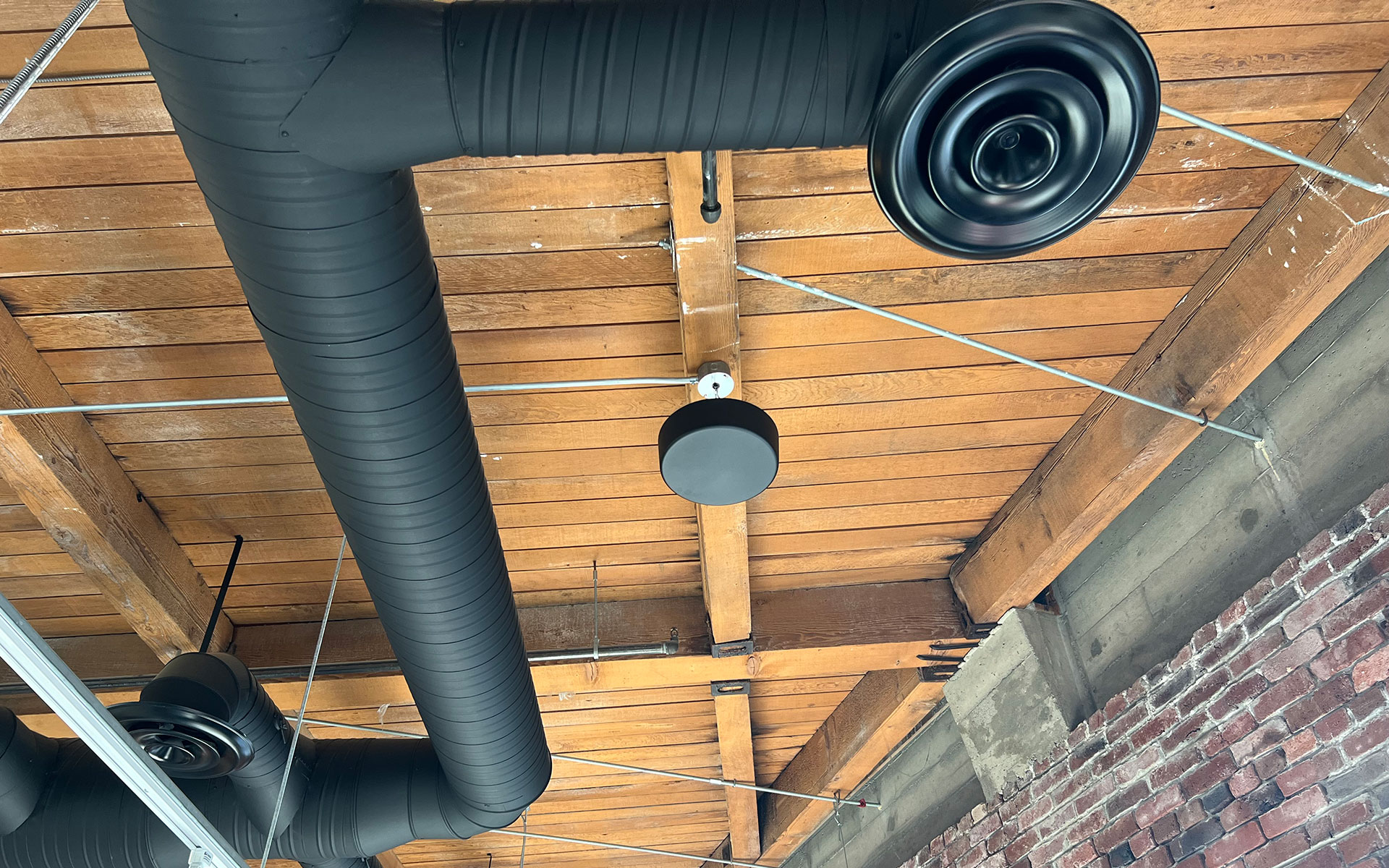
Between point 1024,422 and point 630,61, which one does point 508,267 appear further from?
point 1024,422

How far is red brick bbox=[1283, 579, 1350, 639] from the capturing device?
5.97 ft

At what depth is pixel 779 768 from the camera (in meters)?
4.18

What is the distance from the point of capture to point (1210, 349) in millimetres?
2012

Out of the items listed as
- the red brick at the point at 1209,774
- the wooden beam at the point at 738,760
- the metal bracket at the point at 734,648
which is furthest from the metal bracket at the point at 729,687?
the red brick at the point at 1209,774

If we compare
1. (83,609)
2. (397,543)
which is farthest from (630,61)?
(83,609)

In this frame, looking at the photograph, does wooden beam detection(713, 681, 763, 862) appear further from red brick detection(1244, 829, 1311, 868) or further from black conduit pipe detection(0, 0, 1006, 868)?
black conduit pipe detection(0, 0, 1006, 868)

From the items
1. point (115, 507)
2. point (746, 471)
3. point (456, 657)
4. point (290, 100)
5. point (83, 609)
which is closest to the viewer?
point (290, 100)

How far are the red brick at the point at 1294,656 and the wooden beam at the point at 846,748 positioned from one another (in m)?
1.17

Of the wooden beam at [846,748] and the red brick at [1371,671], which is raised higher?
the wooden beam at [846,748]

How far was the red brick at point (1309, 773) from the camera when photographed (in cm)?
177

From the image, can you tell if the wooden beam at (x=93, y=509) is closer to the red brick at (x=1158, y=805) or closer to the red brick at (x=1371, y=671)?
the red brick at (x=1158, y=805)

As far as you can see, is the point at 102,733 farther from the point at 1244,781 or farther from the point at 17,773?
the point at 1244,781

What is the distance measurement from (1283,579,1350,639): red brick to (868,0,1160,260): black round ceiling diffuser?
3.77 feet

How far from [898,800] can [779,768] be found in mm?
686
